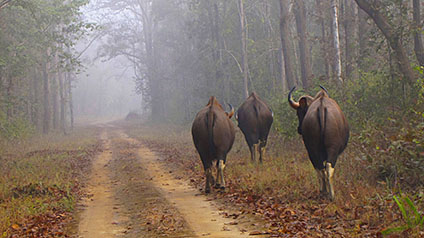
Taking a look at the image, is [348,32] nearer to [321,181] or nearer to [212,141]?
[212,141]

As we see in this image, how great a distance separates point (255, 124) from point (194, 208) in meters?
5.06

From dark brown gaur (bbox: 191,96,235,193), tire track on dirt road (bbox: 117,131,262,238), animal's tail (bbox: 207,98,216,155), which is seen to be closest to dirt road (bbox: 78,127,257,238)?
tire track on dirt road (bbox: 117,131,262,238)

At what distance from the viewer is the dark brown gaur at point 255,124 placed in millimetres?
13336

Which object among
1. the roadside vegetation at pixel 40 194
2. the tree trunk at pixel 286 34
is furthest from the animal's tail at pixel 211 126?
the tree trunk at pixel 286 34

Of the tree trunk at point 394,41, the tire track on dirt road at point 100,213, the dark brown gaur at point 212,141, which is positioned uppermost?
the tree trunk at point 394,41

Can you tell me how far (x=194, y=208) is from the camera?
8.73m

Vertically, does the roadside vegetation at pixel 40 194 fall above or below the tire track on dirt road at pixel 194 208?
above

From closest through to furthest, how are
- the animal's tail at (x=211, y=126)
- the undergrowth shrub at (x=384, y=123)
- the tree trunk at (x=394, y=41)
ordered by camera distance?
1. the undergrowth shrub at (x=384, y=123)
2. the animal's tail at (x=211, y=126)
3. the tree trunk at (x=394, y=41)

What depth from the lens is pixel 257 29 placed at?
33812mm

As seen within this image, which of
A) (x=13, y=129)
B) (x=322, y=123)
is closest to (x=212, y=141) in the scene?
(x=322, y=123)

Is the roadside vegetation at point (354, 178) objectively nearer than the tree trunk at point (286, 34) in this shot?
Yes

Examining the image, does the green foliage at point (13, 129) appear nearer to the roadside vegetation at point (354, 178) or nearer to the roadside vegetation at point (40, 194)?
the roadside vegetation at point (40, 194)

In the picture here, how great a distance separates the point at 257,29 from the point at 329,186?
26.8 metres

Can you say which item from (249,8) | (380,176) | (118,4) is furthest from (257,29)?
(380,176)
